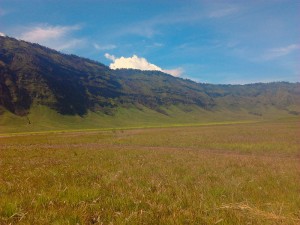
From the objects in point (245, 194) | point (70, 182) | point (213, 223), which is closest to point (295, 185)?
point (245, 194)

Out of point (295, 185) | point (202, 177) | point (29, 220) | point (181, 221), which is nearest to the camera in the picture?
point (29, 220)

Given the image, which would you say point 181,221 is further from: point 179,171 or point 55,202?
point 179,171

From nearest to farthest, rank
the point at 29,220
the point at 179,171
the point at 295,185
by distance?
1. the point at 29,220
2. the point at 295,185
3. the point at 179,171

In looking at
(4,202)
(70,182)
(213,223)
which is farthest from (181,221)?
(70,182)

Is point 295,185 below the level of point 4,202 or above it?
below

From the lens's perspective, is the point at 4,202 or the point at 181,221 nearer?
the point at 181,221

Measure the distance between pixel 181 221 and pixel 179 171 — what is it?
348 inches

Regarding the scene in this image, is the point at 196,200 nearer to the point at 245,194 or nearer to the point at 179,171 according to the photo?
the point at 245,194

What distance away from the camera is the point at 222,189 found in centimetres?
1048

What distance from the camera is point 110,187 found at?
9.78 meters

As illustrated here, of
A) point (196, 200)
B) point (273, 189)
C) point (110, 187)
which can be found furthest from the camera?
point (273, 189)

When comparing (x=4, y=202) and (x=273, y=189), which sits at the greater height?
(x=4, y=202)

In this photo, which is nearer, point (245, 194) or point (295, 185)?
point (245, 194)

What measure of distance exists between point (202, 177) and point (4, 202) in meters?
8.56
